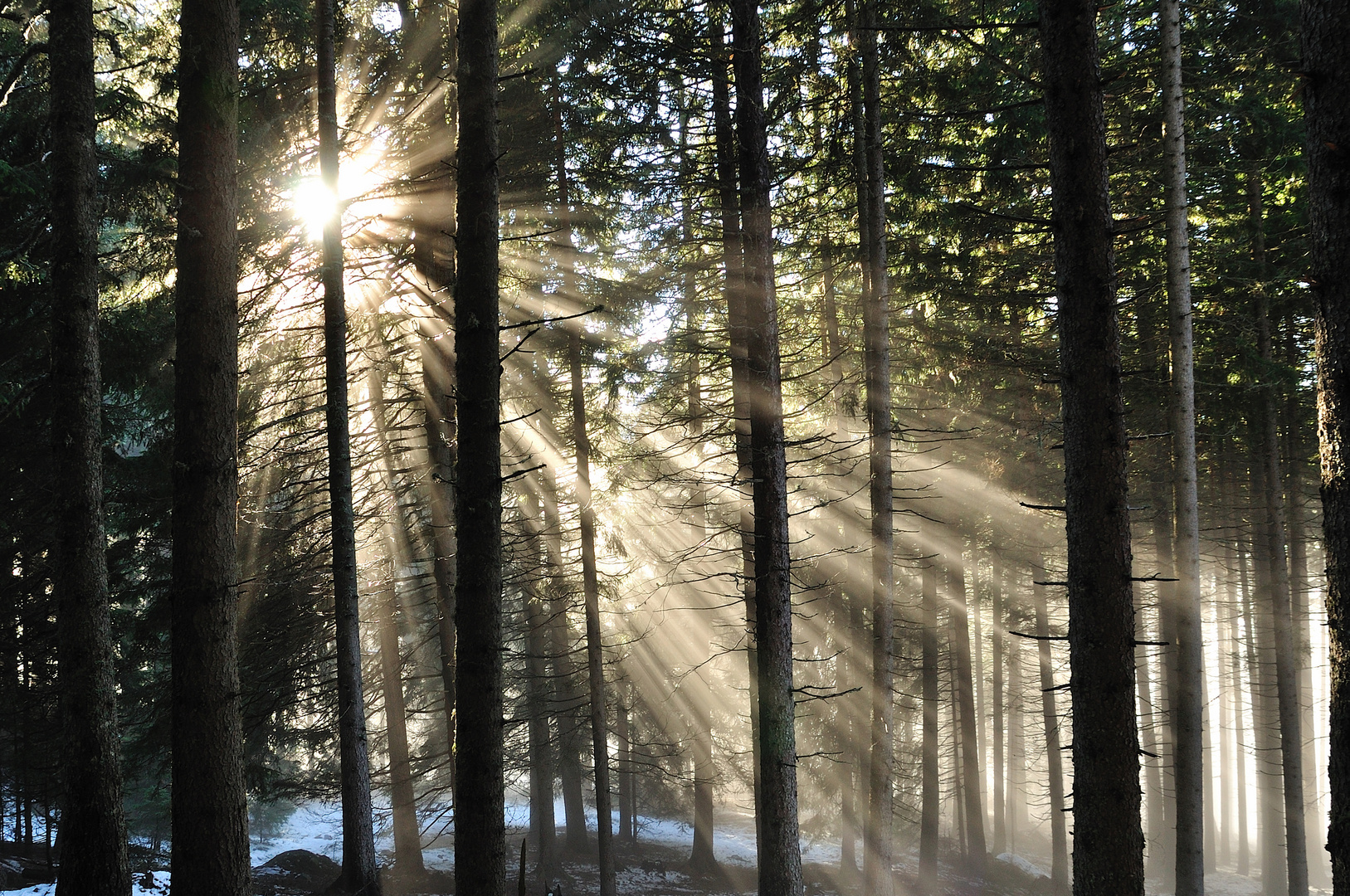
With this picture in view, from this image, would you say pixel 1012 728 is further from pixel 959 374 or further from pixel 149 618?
pixel 149 618

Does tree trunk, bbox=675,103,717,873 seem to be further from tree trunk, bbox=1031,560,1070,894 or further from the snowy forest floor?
tree trunk, bbox=1031,560,1070,894

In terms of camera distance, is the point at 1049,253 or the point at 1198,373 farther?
the point at 1198,373

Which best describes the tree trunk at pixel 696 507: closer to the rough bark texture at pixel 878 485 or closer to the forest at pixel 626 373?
the forest at pixel 626 373

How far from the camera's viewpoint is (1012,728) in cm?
2845

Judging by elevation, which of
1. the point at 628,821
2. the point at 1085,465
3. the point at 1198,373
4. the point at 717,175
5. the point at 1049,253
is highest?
the point at 717,175

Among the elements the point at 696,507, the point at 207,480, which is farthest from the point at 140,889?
the point at 696,507

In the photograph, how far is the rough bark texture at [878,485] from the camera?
33.5 feet

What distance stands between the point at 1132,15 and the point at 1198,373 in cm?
654

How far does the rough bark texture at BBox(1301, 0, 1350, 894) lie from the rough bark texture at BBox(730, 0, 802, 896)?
4.54m

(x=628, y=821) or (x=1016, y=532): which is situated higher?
(x=1016, y=532)

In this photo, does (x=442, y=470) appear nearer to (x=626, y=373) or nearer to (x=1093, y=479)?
(x=626, y=373)

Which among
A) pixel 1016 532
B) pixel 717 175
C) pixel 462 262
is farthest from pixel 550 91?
pixel 1016 532

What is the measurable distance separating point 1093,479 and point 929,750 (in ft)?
45.7

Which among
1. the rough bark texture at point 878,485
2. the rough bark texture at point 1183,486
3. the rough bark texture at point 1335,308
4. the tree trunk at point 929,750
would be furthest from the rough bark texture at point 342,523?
the tree trunk at point 929,750
